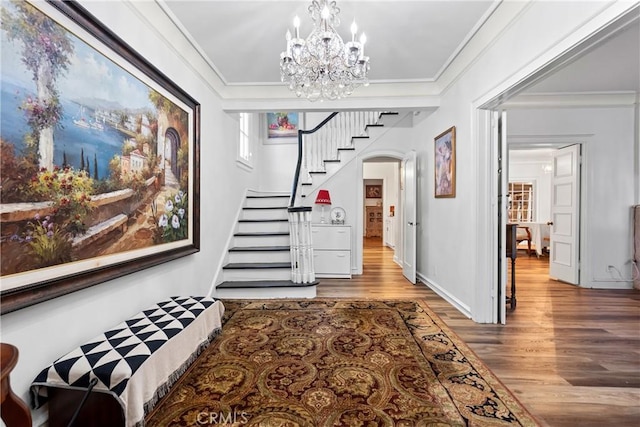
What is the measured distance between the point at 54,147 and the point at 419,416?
238 cm

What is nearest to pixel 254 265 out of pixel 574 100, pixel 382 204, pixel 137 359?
pixel 137 359

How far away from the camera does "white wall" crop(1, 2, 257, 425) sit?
1365 mm

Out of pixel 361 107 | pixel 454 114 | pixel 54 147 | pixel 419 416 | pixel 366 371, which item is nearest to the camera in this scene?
pixel 54 147

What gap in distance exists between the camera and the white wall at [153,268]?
137 centimetres

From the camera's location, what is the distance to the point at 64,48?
57.8 inches

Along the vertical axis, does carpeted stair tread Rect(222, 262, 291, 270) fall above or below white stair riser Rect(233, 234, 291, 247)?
below

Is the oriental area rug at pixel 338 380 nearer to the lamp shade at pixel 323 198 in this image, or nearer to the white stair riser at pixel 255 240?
the white stair riser at pixel 255 240

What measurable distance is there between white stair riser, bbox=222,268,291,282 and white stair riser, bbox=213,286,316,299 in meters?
0.24

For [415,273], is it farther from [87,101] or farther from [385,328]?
[87,101]

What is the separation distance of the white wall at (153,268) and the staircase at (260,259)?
29cm

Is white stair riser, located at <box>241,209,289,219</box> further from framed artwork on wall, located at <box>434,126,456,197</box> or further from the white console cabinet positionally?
framed artwork on wall, located at <box>434,126,456,197</box>

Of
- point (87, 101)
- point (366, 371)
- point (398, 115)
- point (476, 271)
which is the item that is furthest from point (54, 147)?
point (398, 115)

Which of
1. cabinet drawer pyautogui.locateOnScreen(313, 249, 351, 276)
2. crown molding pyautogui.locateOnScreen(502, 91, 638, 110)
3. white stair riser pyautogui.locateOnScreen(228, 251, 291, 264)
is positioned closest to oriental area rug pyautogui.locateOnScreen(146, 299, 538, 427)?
white stair riser pyautogui.locateOnScreen(228, 251, 291, 264)

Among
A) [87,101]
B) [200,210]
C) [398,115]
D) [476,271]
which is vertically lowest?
[476,271]
